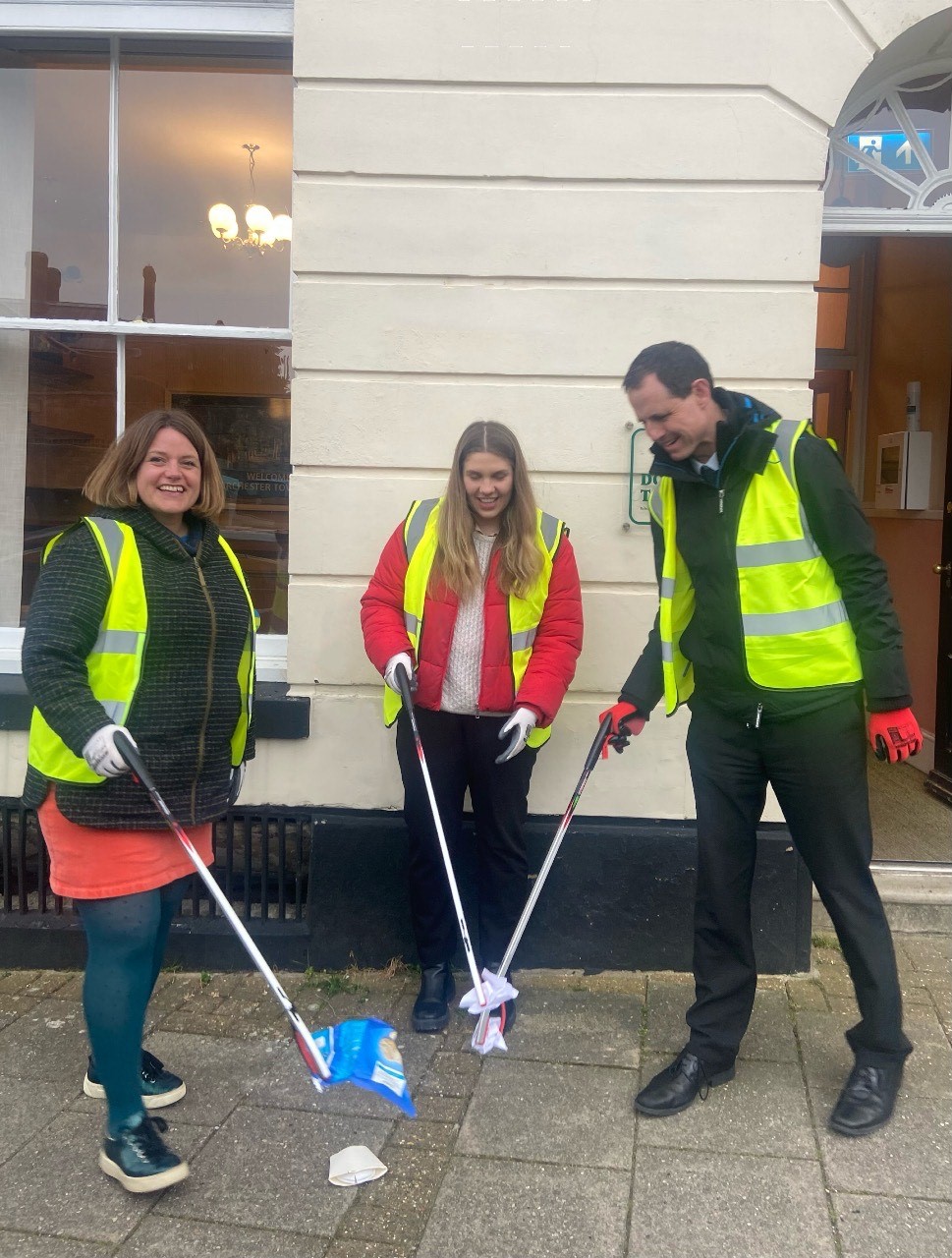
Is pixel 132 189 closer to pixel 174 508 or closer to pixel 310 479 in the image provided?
pixel 310 479

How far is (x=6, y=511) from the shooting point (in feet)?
14.6

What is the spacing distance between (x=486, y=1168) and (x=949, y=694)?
3.83 meters

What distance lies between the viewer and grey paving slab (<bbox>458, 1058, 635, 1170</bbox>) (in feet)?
9.89

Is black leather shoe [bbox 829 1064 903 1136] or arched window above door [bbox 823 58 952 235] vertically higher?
arched window above door [bbox 823 58 952 235]

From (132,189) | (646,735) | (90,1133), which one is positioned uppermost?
(132,189)

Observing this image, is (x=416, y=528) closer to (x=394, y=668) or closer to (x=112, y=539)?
(x=394, y=668)

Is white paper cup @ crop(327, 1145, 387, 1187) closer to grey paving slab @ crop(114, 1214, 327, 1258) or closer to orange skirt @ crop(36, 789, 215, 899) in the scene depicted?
grey paving slab @ crop(114, 1214, 327, 1258)

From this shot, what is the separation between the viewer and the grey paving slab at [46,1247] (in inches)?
102

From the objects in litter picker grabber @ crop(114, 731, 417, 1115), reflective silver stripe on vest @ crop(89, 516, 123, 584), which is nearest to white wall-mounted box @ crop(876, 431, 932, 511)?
litter picker grabber @ crop(114, 731, 417, 1115)

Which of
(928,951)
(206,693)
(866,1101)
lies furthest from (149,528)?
(928,951)

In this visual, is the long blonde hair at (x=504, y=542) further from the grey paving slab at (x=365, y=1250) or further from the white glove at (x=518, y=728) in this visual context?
the grey paving slab at (x=365, y=1250)

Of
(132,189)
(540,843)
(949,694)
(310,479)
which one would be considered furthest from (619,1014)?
(132,189)

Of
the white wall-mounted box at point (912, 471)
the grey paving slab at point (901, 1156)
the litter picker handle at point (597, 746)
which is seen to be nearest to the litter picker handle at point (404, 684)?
the litter picker handle at point (597, 746)

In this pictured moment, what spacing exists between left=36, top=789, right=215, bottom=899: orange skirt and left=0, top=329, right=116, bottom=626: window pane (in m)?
1.80
